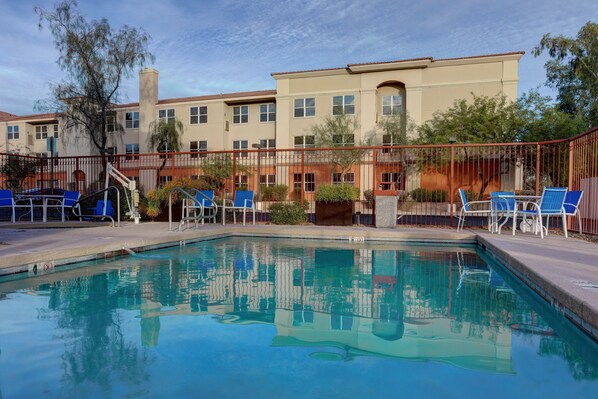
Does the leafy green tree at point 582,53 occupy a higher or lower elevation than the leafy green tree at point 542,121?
higher

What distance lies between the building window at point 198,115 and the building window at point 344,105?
1008cm

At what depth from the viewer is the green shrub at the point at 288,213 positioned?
10.4 m

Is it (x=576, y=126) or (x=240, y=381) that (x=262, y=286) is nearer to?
(x=240, y=381)

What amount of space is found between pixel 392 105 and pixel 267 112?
936cm

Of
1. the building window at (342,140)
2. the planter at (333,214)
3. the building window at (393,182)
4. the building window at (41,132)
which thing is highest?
the building window at (41,132)

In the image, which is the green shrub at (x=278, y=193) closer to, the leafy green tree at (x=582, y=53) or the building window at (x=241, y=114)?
the building window at (x=241, y=114)

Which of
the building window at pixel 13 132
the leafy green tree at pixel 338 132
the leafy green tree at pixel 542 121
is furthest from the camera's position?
the building window at pixel 13 132

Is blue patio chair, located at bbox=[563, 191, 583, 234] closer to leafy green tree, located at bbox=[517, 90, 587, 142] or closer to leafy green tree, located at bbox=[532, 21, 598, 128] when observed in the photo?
leafy green tree, located at bbox=[517, 90, 587, 142]

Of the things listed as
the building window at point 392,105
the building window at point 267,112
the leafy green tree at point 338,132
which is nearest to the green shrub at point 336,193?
the leafy green tree at point 338,132

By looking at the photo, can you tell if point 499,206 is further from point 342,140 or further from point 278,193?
point 342,140

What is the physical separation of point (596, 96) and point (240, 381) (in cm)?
2862

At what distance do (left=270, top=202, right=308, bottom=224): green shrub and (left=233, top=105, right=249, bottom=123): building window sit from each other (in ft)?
71.0

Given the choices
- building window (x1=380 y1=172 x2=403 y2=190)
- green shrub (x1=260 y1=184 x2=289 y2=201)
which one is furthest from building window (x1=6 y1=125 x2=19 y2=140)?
building window (x1=380 y1=172 x2=403 y2=190)

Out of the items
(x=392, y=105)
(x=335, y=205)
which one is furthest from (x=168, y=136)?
(x=335, y=205)
